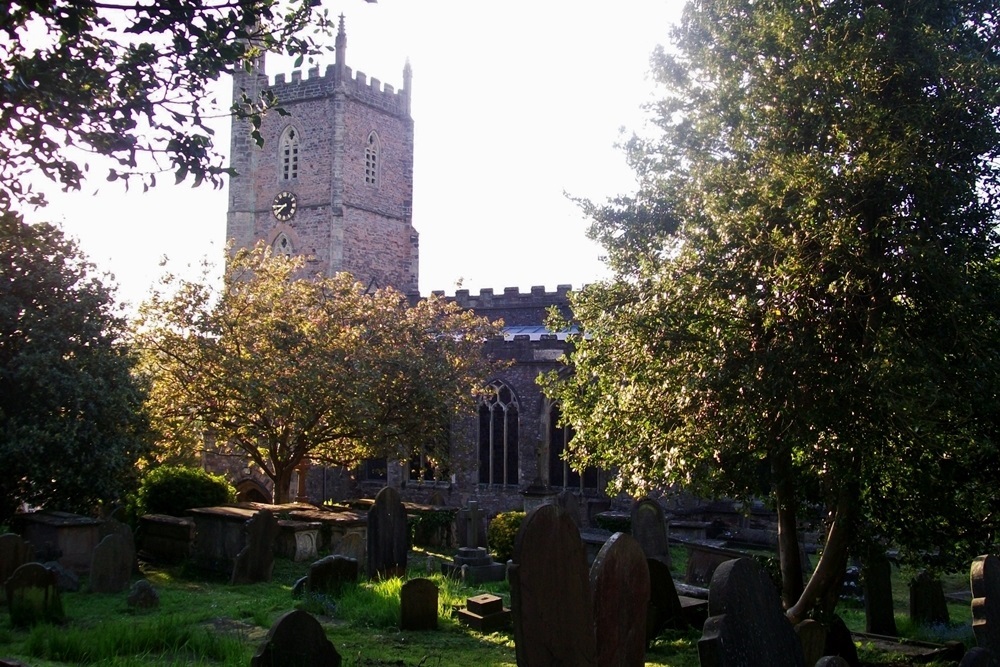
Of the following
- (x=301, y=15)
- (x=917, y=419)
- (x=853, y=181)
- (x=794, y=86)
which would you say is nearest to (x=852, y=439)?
(x=917, y=419)

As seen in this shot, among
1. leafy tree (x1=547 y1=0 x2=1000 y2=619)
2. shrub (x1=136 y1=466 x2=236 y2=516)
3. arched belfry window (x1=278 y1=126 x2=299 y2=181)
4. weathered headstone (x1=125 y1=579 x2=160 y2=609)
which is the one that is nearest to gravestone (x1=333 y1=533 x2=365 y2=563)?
shrub (x1=136 y1=466 x2=236 y2=516)

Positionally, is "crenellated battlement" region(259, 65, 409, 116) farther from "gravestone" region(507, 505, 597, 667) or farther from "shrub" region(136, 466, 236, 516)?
"gravestone" region(507, 505, 597, 667)

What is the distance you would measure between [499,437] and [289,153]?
48.6 feet

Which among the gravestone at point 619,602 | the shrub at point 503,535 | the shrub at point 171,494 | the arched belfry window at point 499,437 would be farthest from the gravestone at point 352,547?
the arched belfry window at point 499,437

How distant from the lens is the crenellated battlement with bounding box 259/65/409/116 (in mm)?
32500

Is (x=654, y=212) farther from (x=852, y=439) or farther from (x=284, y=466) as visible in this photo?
(x=284, y=466)

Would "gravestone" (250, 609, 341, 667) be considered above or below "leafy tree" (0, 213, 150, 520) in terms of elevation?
below

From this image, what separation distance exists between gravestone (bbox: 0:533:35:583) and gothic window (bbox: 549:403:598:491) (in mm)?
15808

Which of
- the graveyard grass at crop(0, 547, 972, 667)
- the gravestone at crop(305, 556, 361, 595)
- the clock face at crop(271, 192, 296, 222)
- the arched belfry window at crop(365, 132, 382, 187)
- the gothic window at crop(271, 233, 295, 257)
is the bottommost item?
the graveyard grass at crop(0, 547, 972, 667)

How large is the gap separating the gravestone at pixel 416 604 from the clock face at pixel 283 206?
2606 cm

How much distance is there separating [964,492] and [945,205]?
228 cm

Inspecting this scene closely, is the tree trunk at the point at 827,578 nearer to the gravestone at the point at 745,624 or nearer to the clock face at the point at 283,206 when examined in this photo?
the gravestone at the point at 745,624

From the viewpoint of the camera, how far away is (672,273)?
7.55 m

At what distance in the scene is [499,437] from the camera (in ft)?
84.5
